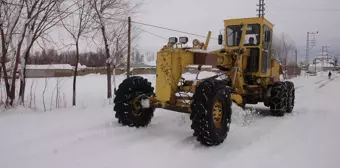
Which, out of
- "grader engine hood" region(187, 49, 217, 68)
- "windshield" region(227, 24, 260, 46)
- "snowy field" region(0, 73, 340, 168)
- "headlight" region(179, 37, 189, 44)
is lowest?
"snowy field" region(0, 73, 340, 168)

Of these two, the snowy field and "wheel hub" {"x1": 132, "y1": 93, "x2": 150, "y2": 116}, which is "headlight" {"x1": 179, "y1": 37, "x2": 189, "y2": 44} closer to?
"wheel hub" {"x1": 132, "y1": 93, "x2": 150, "y2": 116}

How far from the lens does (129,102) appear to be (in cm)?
702

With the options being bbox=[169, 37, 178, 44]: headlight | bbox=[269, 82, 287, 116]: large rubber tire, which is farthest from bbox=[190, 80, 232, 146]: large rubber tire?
bbox=[269, 82, 287, 116]: large rubber tire

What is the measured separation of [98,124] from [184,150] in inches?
104

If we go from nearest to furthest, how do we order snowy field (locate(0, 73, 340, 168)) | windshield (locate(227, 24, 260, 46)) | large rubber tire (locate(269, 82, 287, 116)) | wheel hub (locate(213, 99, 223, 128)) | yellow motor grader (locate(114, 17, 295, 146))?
snowy field (locate(0, 73, 340, 168)) → yellow motor grader (locate(114, 17, 295, 146)) → wheel hub (locate(213, 99, 223, 128)) → windshield (locate(227, 24, 260, 46)) → large rubber tire (locate(269, 82, 287, 116))

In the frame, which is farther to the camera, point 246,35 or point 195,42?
point 246,35

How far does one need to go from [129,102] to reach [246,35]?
14.2 ft

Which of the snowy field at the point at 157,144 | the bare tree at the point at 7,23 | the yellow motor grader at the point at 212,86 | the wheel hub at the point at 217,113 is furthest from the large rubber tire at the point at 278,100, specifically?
the bare tree at the point at 7,23

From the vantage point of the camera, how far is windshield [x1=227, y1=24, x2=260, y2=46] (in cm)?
930

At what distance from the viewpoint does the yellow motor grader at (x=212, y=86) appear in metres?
5.84

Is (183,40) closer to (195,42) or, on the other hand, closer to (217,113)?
(195,42)

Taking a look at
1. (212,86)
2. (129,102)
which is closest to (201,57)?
(212,86)

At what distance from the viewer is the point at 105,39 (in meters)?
13.4

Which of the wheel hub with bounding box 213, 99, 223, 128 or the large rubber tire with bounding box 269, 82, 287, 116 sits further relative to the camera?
the large rubber tire with bounding box 269, 82, 287, 116
